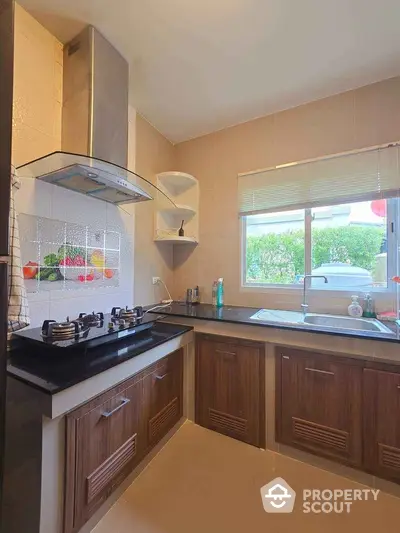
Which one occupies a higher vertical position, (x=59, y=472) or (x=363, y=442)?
(x=59, y=472)

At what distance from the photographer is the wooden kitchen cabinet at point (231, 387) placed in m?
1.55

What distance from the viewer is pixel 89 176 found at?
4.30 feet

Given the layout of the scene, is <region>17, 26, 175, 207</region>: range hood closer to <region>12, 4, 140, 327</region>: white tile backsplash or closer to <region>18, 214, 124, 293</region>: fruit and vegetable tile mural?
<region>12, 4, 140, 327</region>: white tile backsplash

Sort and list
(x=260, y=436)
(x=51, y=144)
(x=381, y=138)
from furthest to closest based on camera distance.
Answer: (x=381, y=138)
(x=260, y=436)
(x=51, y=144)

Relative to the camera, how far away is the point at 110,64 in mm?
1427

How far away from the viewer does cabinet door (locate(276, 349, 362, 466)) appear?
4.31ft

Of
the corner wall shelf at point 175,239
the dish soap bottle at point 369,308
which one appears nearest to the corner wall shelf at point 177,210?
the corner wall shelf at point 175,239

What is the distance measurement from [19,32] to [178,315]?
183 centimetres

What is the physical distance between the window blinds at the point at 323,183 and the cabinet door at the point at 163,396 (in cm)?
140

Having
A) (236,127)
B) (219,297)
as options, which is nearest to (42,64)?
(236,127)

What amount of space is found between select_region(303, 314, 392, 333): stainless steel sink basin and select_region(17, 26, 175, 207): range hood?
1551mm

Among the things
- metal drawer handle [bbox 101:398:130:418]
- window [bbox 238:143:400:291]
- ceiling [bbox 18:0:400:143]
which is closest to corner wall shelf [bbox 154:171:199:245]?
window [bbox 238:143:400:291]

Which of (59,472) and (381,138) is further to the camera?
(381,138)

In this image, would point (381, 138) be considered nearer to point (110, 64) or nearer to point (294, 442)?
point (110, 64)
